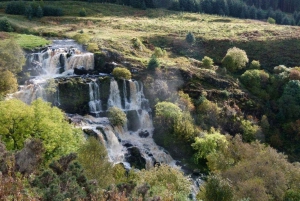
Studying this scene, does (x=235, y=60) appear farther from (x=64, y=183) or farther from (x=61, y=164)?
(x=64, y=183)

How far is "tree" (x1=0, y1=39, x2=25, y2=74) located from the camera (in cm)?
4394

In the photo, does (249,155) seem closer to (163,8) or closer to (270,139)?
(270,139)

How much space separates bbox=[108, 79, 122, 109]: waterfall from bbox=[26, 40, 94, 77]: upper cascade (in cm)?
664

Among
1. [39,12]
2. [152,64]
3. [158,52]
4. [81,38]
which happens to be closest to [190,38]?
[158,52]

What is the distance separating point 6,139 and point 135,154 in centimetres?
1664

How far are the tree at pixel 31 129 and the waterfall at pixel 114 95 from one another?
16.9 metres

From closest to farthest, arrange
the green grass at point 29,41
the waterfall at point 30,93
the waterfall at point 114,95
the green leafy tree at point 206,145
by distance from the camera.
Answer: the green leafy tree at point 206,145
the waterfall at point 30,93
the waterfall at point 114,95
the green grass at point 29,41

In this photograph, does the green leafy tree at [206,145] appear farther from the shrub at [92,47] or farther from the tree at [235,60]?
the shrub at [92,47]

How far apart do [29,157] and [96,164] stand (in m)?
6.36

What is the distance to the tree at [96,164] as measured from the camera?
23.2m

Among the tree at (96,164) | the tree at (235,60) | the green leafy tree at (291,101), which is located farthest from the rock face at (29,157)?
the tree at (235,60)

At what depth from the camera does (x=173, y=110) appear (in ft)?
144

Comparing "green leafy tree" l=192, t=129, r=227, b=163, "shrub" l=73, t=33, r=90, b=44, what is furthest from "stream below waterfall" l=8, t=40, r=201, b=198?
"shrub" l=73, t=33, r=90, b=44

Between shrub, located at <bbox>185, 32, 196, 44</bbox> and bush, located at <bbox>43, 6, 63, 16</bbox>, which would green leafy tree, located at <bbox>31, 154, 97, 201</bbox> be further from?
bush, located at <bbox>43, 6, 63, 16</bbox>
